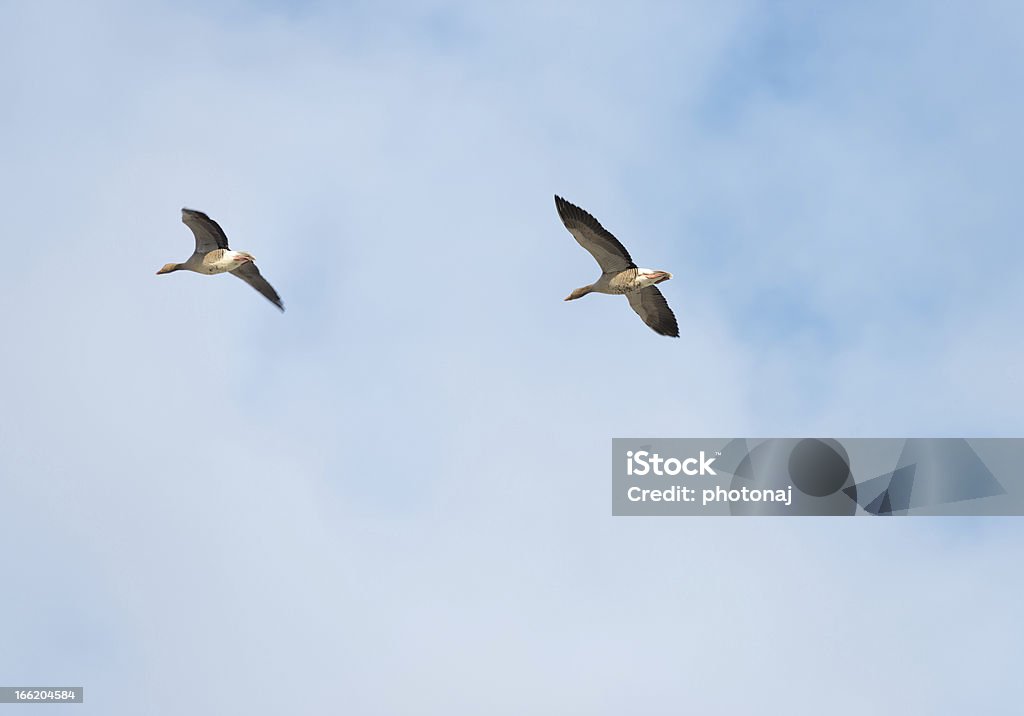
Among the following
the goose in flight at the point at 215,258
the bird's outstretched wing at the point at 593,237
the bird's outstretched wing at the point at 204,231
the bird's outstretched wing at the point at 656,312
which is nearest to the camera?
the bird's outstretched wing at the point at 593,237

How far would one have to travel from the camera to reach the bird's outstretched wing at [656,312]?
4509 centimetres

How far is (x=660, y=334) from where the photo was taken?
45562mm

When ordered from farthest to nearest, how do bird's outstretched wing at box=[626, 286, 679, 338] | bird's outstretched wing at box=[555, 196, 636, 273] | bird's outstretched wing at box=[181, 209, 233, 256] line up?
bird's outstretched wing at box=[626, 286, 679, 338]
bird's outstretched wing at box=[181, 209, 233, 256]
bird's outstretched wing at box=[555, 196, 636, 273]

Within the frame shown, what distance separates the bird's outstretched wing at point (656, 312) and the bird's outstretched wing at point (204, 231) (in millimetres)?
12331

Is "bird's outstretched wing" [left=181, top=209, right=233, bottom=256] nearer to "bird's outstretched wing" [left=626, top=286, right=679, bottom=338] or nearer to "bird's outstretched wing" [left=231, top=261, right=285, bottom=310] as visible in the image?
"bird's outstretched wing" [left=231, top=261, right=285, bottom=310]

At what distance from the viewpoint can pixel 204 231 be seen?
143 ft

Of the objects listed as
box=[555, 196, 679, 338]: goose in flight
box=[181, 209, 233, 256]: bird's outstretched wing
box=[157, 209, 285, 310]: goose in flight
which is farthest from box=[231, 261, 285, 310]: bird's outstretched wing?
box=[555, 196, 679, 338]: goose in flight

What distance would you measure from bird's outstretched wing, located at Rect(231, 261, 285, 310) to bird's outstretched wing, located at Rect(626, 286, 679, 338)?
36.0 ft

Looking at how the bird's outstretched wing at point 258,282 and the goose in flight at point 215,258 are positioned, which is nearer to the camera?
the goose in flight at point 215,258

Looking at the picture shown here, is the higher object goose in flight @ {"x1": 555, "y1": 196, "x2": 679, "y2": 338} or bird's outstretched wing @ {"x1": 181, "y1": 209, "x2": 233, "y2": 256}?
bird's outstretched wing @ {"x1": 181, "y1": 209, "x2": 233, "y2": 256}

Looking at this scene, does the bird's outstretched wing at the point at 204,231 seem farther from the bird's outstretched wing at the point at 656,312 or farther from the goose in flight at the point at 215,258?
the bird's outstretched wing at the point at 656,312

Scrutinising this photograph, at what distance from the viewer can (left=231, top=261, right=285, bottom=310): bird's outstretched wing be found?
45.8m

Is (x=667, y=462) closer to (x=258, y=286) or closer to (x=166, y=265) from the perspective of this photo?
(x=258, y=286)

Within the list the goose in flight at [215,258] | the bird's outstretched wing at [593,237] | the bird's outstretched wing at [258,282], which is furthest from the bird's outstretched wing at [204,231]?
the bird's outstretched wing at [593,237]
